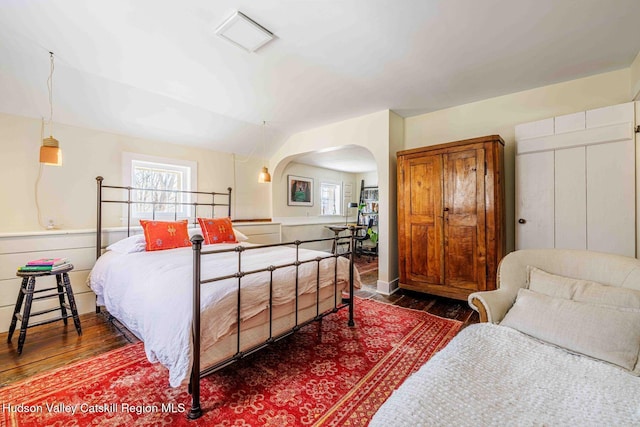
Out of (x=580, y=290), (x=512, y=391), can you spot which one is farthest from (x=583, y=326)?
(x=512, y=391)

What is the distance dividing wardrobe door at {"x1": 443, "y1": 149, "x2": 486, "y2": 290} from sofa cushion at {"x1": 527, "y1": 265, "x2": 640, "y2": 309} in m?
1.44

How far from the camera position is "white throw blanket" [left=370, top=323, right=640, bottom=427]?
756mm

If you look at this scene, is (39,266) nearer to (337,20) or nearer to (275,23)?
(275,23)

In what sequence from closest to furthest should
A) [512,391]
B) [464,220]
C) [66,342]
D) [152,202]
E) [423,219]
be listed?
1. [512,391]
2. [66,342]
3. [464,220]
4. [423,219]
5. [152,202]

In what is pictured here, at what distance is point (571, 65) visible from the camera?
2.58 m

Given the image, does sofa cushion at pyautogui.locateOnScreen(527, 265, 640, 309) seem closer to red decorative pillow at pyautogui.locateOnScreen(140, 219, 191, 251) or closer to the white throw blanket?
the white throw blanket

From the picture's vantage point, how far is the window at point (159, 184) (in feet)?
11.6

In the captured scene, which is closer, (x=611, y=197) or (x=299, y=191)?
(x=611, y=197)

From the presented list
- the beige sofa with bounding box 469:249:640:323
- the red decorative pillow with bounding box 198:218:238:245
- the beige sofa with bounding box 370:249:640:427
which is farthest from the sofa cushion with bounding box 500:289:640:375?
the red decorative pillow with bounding box 198:218:238:245

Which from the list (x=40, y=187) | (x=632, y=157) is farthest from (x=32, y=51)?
(x=632, y=157)

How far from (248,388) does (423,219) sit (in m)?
2.66

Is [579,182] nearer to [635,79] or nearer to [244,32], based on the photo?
[635,79]

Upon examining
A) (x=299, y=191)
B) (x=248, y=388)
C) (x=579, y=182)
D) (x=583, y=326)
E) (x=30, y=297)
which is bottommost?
(x=248, y=388)

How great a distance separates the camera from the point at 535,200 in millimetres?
→ 2951
